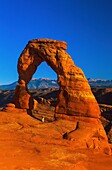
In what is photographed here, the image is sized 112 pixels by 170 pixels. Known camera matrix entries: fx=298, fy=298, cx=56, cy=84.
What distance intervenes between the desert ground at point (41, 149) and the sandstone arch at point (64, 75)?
4.67ft

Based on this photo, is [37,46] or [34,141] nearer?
[34,141]

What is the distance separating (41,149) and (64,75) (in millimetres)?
8865

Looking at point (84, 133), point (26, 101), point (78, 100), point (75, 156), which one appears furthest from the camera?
point (26, 101)

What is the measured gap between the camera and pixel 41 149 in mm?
16344

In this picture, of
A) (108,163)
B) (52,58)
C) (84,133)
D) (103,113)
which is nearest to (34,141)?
(84,133)

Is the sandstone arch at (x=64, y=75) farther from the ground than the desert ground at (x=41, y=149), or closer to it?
farther from the ground

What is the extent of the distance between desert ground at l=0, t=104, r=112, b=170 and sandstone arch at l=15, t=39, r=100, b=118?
142 centimetres

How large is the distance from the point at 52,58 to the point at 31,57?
2512 mm

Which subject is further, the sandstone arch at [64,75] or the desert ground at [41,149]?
the sandstone arch at [64,75]

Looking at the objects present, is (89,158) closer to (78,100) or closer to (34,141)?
(34,141)

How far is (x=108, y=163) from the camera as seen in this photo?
1565 centimetres

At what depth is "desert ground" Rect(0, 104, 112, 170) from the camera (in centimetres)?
1370

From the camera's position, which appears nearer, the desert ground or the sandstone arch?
the desert ground

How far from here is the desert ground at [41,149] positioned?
13.7 meters
